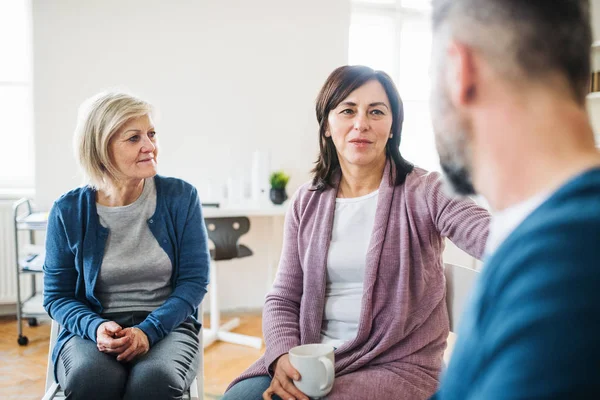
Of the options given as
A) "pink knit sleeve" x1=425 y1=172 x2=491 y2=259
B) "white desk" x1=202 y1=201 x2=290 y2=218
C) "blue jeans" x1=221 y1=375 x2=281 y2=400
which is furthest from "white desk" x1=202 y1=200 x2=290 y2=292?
"pink knit sleeve" x1=425 y1=172 x2=491 y2=259

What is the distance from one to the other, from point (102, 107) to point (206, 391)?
60.7 inches

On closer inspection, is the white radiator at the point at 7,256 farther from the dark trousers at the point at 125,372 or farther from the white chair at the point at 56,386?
the dark trousers at the point at 125,372

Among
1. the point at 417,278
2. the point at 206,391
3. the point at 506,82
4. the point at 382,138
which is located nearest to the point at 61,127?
the point at 206,391

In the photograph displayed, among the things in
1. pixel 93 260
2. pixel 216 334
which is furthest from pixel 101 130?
pixel 216 334

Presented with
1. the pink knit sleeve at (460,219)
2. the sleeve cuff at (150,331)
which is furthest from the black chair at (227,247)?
the pink knit sleeve at (460,219)

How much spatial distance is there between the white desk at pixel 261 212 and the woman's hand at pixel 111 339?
1468 mm

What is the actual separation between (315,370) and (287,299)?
0.37m

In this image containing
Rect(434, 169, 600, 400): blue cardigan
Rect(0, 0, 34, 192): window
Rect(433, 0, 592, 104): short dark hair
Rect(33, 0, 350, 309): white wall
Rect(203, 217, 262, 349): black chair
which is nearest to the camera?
Rect(434, 169, 600, 400): blue cardigan

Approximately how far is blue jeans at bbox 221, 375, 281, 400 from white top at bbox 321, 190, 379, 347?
0.18m

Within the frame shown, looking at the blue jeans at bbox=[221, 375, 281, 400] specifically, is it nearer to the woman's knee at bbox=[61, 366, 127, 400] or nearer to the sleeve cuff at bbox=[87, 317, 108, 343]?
the woman's knee at bbox=[61, 366, 127, 400]

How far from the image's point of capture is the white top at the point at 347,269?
132cm

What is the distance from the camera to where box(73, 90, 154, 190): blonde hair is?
5.39 feet

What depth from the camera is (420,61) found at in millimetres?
4277

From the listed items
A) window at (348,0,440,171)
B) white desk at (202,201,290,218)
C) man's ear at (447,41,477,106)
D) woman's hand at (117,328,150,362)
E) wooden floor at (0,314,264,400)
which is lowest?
wooden floor at (0,314,264,400)
